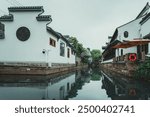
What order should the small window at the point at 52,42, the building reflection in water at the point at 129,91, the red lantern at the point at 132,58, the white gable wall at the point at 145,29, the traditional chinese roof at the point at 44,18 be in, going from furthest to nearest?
the white gable wall at the point at 145,29 < the small window at the point at 52,42 < the traditional chinese roof at the point at 44,18 < the red lantern at the point at 132,58 < the building reflection in water at the point at 129,91

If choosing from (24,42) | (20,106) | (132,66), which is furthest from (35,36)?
(20,106)

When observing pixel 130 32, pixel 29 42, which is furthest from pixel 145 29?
pixel 29 42

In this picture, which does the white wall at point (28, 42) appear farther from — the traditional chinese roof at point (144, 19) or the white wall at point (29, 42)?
the traditional chinese roof at point (144, 19)

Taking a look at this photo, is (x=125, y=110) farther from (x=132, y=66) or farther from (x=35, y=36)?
(x=35, y=36)

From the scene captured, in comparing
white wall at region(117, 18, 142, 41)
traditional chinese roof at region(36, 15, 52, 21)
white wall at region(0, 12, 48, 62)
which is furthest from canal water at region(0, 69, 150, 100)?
traditional chinese roof at region(36, 15, 52, 21)

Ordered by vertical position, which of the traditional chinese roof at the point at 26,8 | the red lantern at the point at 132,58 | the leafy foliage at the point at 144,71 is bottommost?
the leafy foliage at the point at 144,71

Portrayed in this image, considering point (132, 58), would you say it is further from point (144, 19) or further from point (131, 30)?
point (144, 19)

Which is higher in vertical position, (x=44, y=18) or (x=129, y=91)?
(x=44, y=18)

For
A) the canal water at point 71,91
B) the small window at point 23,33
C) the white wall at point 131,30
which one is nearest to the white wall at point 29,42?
the small window at point 23,33

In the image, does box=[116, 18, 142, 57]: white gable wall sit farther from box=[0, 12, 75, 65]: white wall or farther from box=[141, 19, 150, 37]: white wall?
box=[0, 12, 75, 65]: white wall

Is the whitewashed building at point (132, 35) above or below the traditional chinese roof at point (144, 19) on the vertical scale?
below

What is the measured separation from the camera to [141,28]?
59.3 feet

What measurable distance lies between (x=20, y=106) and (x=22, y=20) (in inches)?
498

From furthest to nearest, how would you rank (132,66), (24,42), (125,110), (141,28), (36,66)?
(141,28)
(24,42)
(36,66)
(132,66)
(125,110)
